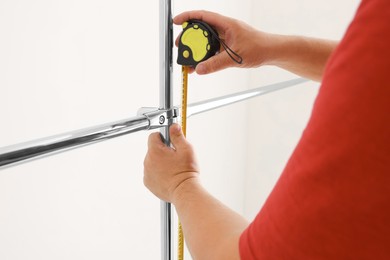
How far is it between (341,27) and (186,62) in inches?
53.9

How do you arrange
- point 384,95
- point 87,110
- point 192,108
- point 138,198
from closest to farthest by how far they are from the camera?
point 384,95 → point 192,108 → point 87,110 → point 138,198

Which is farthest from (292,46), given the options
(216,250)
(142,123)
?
(216,250)

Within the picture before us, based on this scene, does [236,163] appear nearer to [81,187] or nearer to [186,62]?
[81,187]

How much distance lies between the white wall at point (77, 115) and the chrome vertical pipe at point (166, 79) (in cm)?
36

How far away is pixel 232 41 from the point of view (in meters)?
A: 0.68

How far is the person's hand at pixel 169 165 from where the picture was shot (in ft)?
1.93

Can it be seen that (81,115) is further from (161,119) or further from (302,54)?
(302,54)

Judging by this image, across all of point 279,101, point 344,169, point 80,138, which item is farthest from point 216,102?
point 279,101

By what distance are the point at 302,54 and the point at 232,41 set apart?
192 millimetres

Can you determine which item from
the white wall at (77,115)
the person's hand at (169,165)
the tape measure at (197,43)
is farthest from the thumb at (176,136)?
the white wall at (77,115)

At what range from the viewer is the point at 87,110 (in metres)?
1.02

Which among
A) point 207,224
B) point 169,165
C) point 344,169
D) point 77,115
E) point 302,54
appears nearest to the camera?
point 344,169

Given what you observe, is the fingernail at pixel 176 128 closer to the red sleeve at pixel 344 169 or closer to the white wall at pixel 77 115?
the red sleeve at pixel 344 169

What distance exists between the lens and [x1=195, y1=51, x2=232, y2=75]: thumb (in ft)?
2.06
